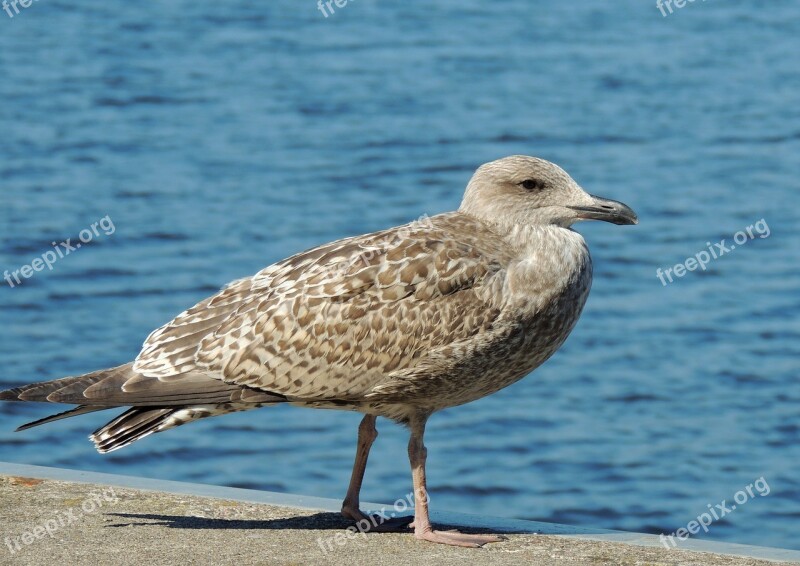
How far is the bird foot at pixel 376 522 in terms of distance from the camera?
6535mm

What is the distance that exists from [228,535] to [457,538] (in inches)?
35.8

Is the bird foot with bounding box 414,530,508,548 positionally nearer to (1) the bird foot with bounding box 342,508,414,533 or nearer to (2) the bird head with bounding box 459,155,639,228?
(1) the bird foot with bounding box 342,508,414,533

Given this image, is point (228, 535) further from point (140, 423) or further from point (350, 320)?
point (350, 320)

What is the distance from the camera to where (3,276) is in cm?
1557

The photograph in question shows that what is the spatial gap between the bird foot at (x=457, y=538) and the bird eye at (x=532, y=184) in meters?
1.49

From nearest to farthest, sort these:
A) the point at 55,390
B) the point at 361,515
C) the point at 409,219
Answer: the point at 55,390
the point at 361,515
the point at 409,219

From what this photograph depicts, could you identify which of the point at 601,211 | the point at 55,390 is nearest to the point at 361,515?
the point at 55,390

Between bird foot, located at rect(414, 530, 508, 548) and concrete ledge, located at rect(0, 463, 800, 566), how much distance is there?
0.03 m

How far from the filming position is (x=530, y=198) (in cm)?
683

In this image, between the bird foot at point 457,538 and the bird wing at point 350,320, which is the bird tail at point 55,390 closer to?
the bird wing at point 350,320

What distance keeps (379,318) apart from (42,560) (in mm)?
1641

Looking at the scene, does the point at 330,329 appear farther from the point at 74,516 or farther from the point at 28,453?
the point at 28,453

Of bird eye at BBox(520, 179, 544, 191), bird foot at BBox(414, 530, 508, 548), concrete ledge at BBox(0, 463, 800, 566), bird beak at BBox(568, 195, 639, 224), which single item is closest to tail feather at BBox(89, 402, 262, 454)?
concrete ledge at BBox(0, 463, 800, 566)

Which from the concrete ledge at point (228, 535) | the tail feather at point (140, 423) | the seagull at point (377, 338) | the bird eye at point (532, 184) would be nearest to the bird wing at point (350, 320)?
the seagull at point (377, 338)
